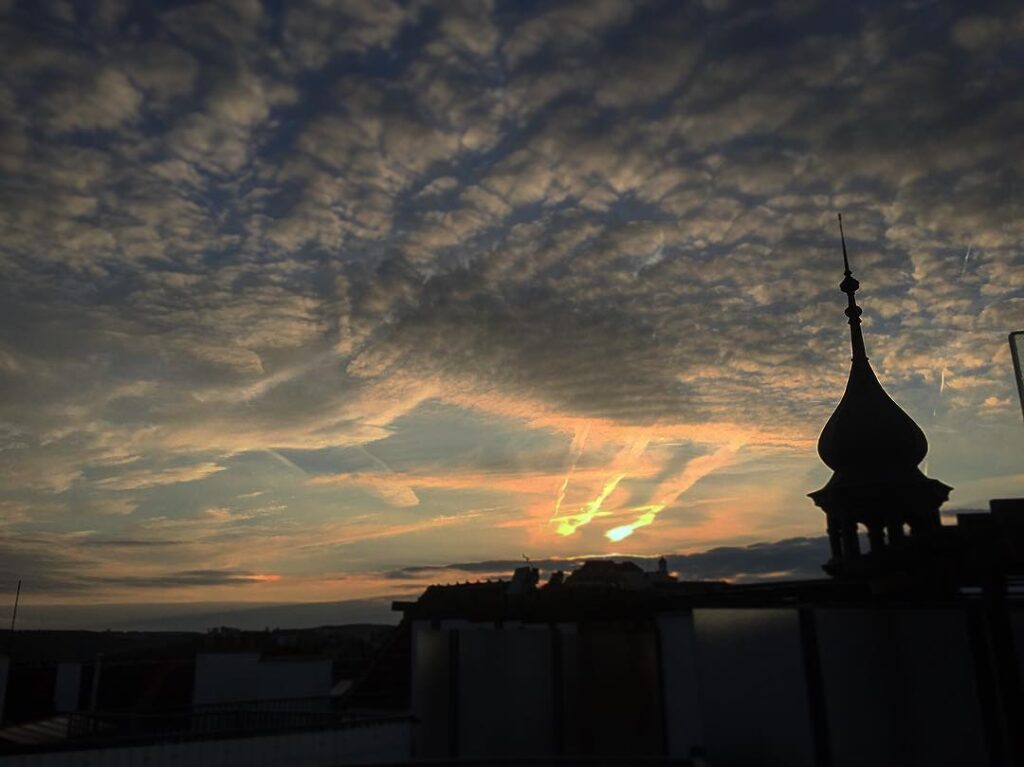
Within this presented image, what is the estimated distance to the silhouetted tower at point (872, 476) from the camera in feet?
80.7

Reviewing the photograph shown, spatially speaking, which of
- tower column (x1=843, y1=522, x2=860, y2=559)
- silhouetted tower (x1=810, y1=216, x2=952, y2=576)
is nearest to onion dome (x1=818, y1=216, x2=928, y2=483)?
silhouetted tower (x1=810, y1=216, x2=952, y2=576)

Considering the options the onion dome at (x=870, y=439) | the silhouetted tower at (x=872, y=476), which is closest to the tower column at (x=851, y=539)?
the silhouetted tower at (x=872, y=476)

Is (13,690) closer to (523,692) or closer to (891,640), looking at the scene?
(523,692)

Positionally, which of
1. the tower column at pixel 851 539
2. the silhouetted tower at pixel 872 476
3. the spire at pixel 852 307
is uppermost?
the spire at pixel 852 307

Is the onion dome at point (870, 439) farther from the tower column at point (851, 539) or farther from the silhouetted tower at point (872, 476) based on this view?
the tower column at point (851, 539)

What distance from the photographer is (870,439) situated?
85.5 ft

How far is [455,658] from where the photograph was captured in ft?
88.5

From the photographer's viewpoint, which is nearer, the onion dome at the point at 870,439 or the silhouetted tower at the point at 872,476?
the silhouetted tower at the point at 872,476

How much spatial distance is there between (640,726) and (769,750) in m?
9.63

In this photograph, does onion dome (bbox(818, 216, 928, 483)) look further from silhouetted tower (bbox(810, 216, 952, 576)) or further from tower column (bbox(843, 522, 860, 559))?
tower column (bbox(843, 522, 860, 559))

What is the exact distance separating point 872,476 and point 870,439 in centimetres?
132

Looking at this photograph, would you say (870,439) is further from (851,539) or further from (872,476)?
(851,539)

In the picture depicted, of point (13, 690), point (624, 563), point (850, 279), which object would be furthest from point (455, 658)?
point (624, 563)

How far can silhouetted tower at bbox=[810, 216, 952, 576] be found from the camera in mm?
24609
